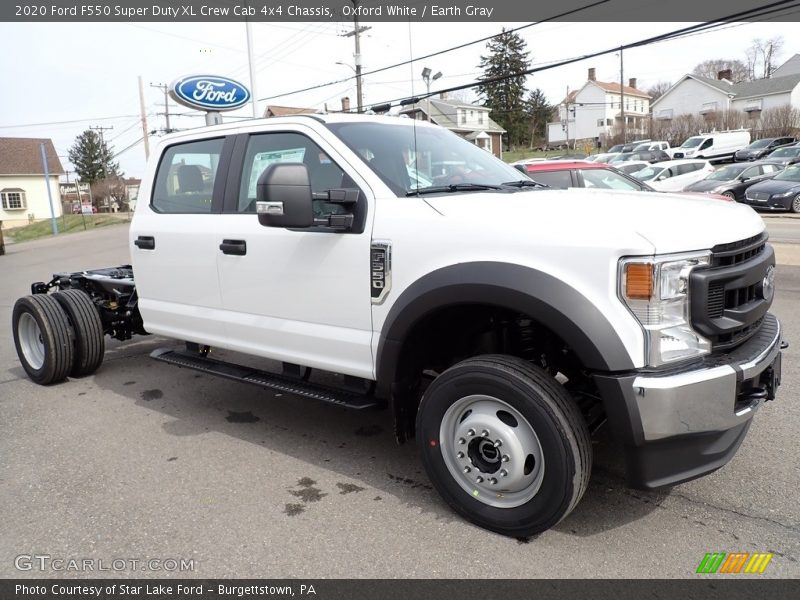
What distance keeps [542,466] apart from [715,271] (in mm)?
1131

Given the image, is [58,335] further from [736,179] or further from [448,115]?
[736,179]

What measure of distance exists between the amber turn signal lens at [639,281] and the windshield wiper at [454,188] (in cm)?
127

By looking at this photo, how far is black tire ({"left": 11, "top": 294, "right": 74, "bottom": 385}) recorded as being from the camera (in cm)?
552

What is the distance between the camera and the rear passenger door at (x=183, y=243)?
4379 mm

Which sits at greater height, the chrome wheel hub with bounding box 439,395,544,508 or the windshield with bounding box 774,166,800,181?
the windshield with bounding box 774,166,800,181

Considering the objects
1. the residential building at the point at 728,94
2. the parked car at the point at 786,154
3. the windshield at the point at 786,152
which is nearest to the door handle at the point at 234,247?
the parked car at the point at 786,154

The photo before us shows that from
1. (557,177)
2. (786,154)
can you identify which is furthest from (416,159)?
(786,154)

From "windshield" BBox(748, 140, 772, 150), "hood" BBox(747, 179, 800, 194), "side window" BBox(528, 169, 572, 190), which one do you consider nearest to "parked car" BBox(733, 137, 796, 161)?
"windshield" BBox(748, 140, 772, 150)

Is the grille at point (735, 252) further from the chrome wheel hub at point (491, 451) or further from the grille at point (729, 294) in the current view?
the chrome wheel hub at point (491, 451)

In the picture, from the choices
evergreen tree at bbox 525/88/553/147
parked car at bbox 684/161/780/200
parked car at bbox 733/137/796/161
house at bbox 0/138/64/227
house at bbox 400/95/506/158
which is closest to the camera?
house at bbox 400/95/506/158

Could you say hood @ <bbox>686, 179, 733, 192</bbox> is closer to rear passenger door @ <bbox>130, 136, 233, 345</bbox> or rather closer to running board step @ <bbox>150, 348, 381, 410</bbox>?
rear passenger door @ <bbox>130, 136, 233, 345</bbox>

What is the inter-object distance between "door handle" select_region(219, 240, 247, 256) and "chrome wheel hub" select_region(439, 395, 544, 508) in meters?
1.76

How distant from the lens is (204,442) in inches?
173
